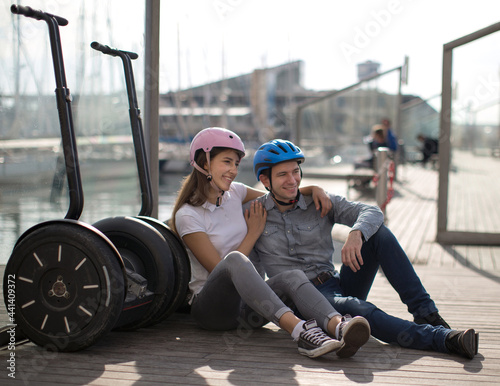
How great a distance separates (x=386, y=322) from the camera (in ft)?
11.1

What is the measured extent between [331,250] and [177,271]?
908 millimetres

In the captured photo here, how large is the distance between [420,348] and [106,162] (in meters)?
4.04

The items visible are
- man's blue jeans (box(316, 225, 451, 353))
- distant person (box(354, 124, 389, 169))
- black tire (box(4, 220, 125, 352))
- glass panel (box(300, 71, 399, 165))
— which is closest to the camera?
black tire (box(4, 220, 125, 352))

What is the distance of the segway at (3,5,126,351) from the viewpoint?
321 centimetres

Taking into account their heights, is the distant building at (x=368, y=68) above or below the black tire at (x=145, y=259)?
above

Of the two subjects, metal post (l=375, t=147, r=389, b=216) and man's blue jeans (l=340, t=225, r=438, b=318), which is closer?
man's blue jeans (l=340, t=225, r=438, b=318)

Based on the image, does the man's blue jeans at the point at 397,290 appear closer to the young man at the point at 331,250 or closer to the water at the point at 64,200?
the young man at the point at 331,250

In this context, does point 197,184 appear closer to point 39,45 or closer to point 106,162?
point 39,45

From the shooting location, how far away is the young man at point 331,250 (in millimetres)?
3471

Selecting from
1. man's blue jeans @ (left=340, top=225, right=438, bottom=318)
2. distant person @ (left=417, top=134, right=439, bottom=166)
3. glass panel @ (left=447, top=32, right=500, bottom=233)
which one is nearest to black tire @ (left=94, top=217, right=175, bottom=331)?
man's blue jeans @ (left=340, top=225, right=438, bottom=318)

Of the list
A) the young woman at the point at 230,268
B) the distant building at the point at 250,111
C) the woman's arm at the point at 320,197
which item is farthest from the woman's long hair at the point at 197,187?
the distant building at the point at 250,111

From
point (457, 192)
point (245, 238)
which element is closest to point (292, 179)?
point (245, 238)

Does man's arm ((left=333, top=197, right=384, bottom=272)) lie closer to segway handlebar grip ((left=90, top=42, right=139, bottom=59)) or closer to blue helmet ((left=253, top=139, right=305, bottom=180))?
blue helmet ((left=253, top=139, right=305, bottom=180))

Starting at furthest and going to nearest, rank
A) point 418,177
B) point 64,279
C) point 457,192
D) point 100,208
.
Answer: point 418,177 < point 457,192 < point 100,208 < point 64,279
